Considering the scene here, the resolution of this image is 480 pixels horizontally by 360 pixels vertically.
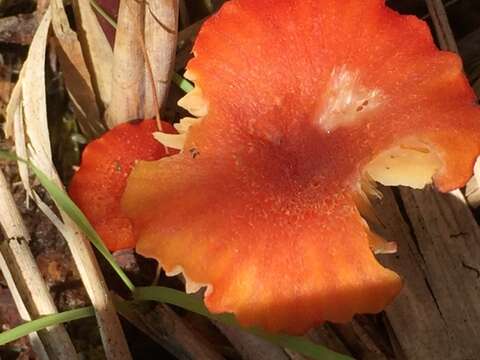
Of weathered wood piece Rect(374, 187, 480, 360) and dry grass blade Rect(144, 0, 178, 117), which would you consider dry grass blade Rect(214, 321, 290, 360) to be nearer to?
weathered wood piece Rect(374, 187, 480, 360)

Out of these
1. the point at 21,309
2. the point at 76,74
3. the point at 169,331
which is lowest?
the point at 169,331

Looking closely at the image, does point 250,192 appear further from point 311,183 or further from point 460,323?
point 460,323

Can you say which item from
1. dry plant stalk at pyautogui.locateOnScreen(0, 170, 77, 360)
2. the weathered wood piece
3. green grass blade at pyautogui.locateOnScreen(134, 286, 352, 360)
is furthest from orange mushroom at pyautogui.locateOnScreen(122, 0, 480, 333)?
dry plant stalk at pyautogui.locateOnScreen(0, 170, 77, 360)

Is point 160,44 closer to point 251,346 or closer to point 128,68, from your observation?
point 128,68

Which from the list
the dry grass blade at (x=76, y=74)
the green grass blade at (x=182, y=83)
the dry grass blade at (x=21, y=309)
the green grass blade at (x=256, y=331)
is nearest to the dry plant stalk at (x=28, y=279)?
the dry grass blade at (x=21, y=309)

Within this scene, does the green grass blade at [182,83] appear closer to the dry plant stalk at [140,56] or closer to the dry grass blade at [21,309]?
the dry plant stalk at [140,56]

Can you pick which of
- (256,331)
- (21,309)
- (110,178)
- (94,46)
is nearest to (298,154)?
(256,331)
